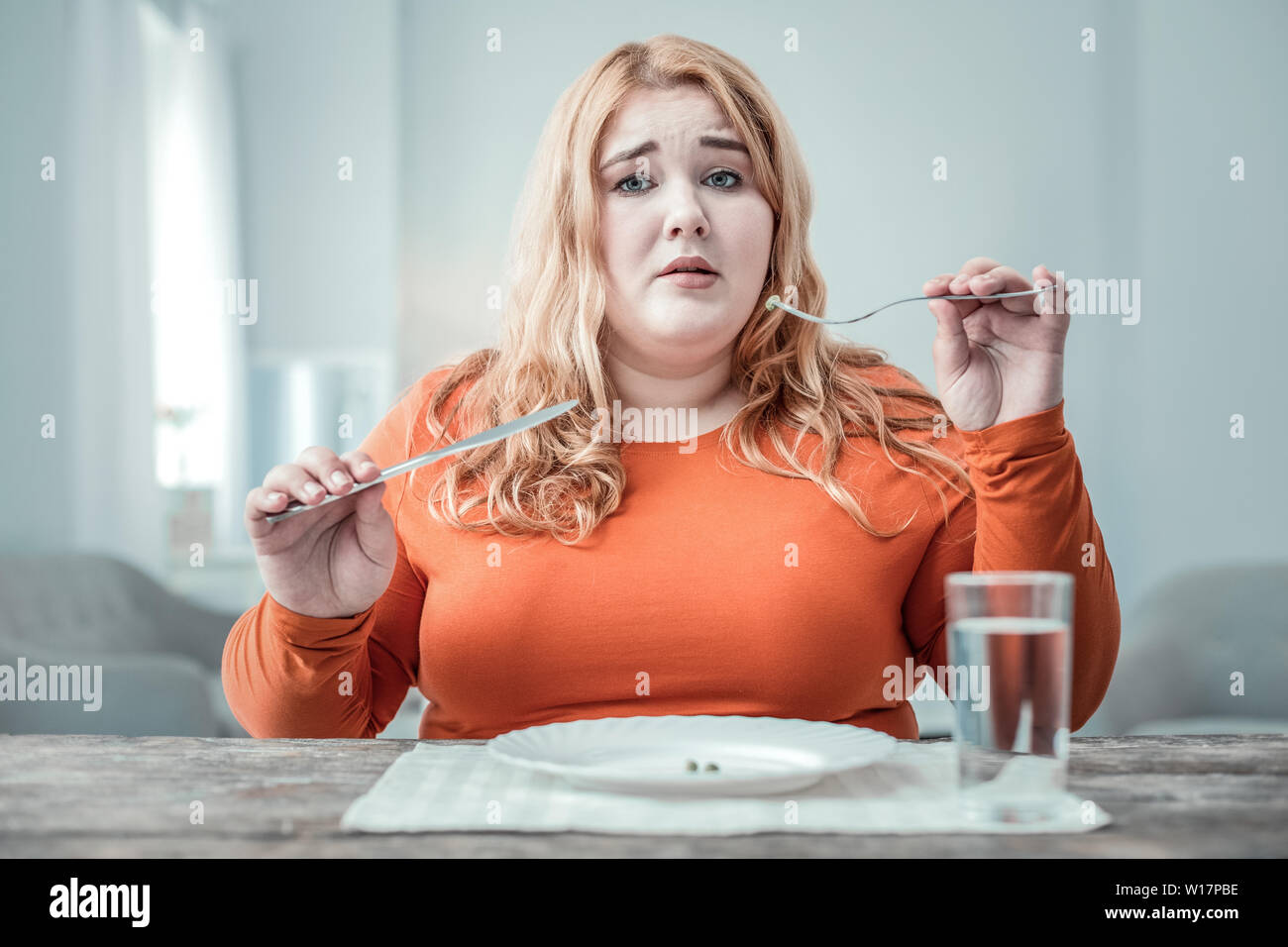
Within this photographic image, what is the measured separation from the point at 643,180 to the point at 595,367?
22cm

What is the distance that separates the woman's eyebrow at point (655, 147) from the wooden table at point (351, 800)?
27.8 inches

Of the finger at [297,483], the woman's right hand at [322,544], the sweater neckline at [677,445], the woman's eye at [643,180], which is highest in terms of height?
the woman's eye at [643,180]

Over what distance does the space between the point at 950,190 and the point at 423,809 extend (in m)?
3.01

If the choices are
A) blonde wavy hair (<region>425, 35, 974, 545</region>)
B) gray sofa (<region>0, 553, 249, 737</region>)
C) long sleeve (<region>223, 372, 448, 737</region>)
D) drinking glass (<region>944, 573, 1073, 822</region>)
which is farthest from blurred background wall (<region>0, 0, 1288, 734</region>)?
drinking glass (<region>944, 573, 1073, 822</region>)

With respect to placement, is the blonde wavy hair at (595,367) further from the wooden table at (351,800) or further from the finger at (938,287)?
the wooden table at (351,800)

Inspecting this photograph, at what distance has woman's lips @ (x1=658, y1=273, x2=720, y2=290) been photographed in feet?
3.84

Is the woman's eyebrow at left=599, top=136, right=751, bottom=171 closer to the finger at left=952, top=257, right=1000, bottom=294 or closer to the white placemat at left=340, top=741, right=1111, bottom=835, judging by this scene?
the finger at left=952, top=257, right=1000, bottom=294

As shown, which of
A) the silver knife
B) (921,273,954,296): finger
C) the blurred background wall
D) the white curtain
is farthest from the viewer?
the blurred background wall

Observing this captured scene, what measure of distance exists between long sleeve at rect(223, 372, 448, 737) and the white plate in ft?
1.08

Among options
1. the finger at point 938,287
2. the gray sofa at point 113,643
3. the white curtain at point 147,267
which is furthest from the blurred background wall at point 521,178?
the finger at point 938,287

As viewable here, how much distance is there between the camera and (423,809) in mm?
606

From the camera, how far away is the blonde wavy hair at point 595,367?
3.91 feet

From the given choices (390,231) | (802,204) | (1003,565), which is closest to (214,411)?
(390,231)

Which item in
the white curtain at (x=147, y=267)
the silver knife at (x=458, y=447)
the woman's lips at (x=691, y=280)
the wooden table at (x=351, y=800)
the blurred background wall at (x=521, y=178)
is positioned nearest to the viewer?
the wooden table at (x=351, y=800)
